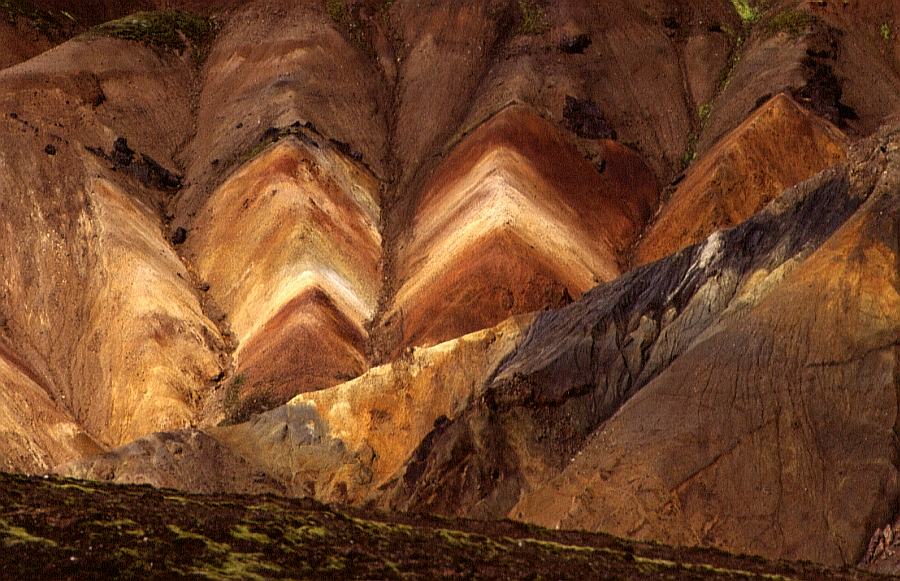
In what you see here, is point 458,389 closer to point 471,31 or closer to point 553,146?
point 553,146

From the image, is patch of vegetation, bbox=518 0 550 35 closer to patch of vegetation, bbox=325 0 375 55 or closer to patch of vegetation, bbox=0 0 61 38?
patch of vegetation, bbox=325 0 375 55

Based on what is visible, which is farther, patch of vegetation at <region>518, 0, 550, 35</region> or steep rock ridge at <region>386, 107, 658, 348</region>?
patch of vegetation at <region>518, 0, 550, 35</region>

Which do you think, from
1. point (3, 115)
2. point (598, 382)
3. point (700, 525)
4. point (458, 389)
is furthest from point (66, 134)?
point (700, 525)

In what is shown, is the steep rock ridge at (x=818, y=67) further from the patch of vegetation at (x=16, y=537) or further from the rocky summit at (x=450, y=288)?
the patch of vegetation at (x=16, y=537)

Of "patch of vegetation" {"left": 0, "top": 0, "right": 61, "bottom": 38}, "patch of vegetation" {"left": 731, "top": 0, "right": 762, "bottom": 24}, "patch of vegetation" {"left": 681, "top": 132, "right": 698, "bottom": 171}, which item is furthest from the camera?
"patch of vegetation" {"left": 0, "top": 0, "right": 61, "bottom": 38}

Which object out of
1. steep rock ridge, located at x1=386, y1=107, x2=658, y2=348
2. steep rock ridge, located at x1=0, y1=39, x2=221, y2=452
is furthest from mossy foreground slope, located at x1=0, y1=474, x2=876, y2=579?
steep rock ridge, located at x1=0, y1=39, x2=221, y2=452

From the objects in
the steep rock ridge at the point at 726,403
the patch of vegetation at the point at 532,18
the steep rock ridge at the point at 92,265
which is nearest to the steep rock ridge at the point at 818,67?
the patch of vegetation at the point at 532,18
